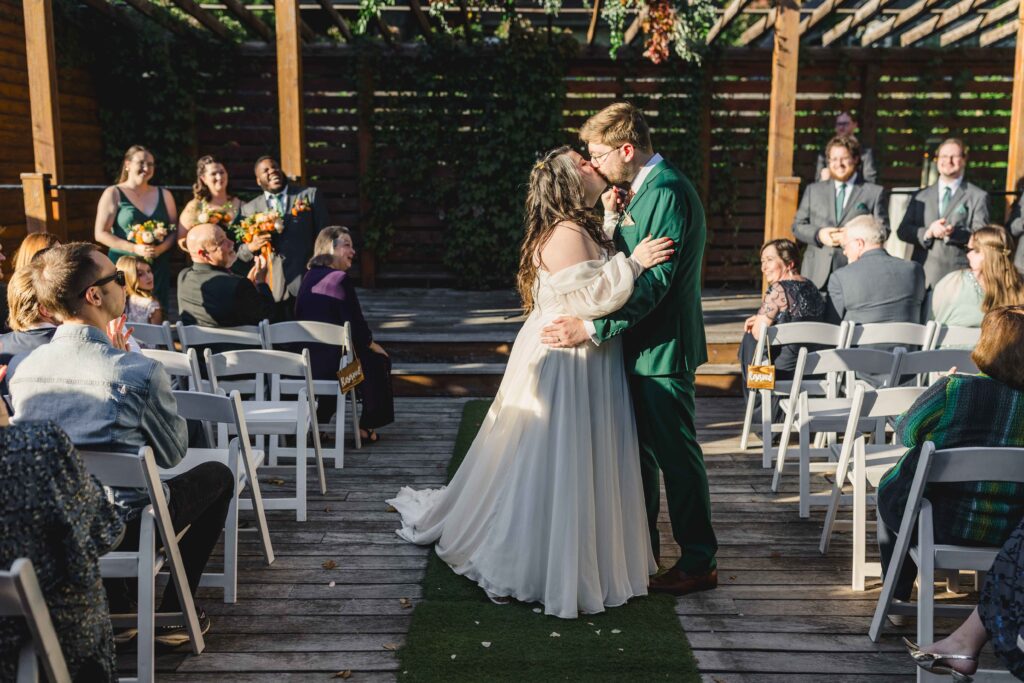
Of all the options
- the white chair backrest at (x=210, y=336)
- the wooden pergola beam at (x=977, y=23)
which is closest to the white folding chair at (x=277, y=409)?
the white chair backrest at (x=210, y=336)

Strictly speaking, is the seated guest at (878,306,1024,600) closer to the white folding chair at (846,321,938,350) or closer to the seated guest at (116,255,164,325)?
the white folding chair at (846,321,938,350)

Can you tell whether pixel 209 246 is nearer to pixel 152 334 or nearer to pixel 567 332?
pixel 152 334

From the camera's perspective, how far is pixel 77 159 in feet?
32.5

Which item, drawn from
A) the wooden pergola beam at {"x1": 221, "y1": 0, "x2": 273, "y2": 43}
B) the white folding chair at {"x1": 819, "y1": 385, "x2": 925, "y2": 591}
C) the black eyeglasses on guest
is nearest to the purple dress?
the black eyeglasses on guest

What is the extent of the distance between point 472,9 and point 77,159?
14.9 ft

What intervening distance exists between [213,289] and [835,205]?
4326 mm

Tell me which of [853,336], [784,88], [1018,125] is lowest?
[853,336]

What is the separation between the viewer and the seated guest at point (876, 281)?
5207 mm

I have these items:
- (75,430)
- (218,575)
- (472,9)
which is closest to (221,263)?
(218,575)

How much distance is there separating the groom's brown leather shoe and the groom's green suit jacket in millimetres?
805

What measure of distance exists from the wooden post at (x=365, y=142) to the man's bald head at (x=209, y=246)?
5.27m

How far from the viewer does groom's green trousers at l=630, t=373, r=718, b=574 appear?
347cm

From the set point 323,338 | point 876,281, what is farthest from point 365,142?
point 876,281

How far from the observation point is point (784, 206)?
6.97 m
